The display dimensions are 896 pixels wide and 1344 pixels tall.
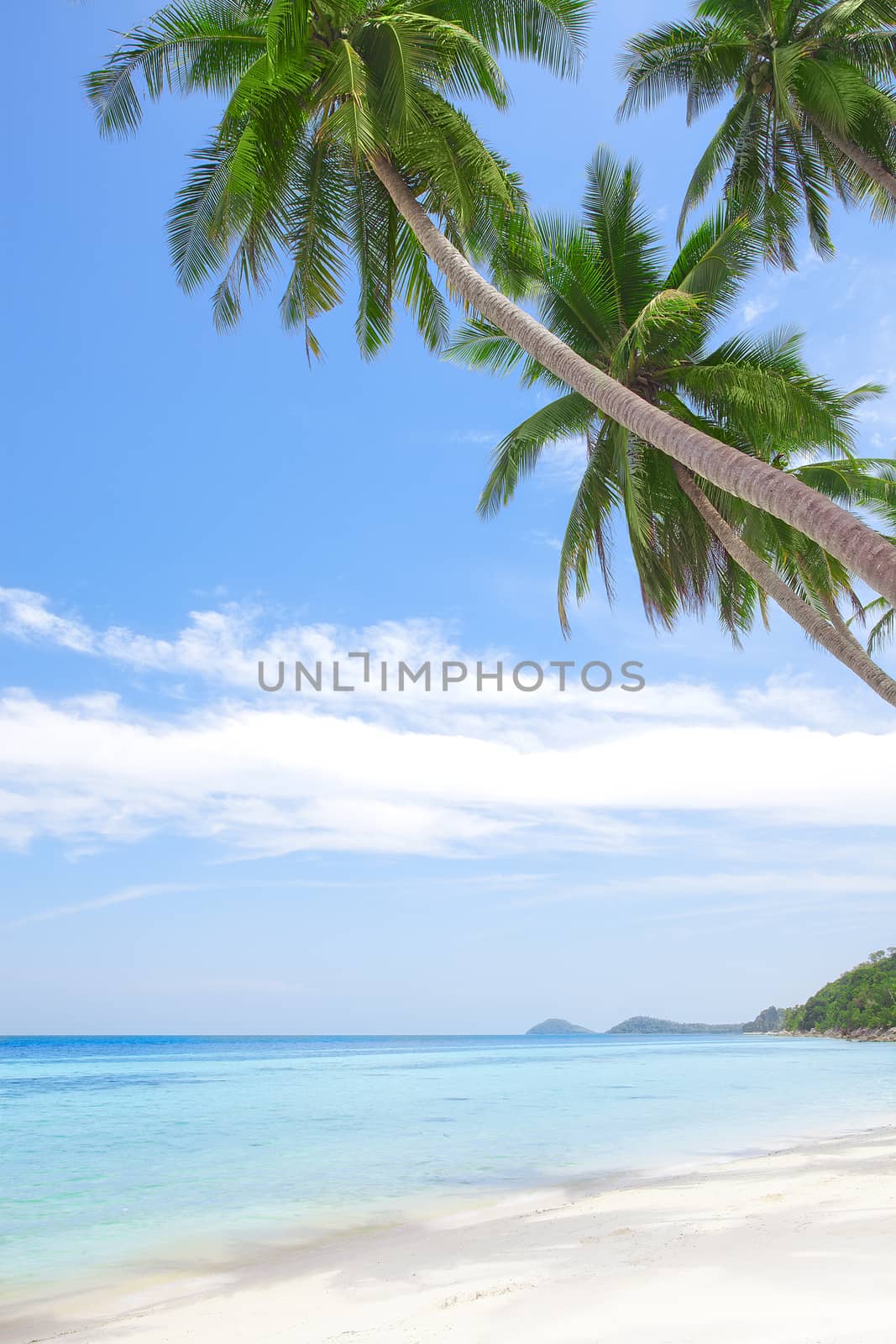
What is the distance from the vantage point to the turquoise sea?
299 inches

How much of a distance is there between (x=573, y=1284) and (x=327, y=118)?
324 inches

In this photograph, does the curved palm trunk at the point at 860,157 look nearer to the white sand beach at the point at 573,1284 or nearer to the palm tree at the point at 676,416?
the palm tree at the point at 676,416

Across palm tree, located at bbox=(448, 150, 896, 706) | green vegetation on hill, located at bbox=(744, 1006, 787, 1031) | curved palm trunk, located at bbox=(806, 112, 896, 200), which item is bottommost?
green vegetation on hill, located at bbox=(744, 1006, 787, 1031)

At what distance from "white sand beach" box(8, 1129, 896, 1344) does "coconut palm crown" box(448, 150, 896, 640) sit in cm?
571

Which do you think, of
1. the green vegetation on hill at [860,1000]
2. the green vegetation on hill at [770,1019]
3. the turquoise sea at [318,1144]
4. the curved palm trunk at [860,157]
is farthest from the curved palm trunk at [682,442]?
the green vegetation on hill at [770,1019]

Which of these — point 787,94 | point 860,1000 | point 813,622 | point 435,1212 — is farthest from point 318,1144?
point 860,1000

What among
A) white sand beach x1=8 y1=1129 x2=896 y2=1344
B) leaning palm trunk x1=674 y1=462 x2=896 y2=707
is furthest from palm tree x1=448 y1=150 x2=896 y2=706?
white sand beach x1=8 y1=1129 x2=896 y2=1344

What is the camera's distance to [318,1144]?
479 inches

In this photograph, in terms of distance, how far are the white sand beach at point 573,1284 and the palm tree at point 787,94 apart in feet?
27.8

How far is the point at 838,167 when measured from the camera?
9.46 metres

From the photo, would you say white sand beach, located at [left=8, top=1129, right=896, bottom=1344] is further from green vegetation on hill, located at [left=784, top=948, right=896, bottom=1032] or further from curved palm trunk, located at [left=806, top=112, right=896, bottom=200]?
green vegetation on hill, located at [left=784, top=948, right=896, bottom=1032]

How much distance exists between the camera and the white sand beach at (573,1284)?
3945 millimetres

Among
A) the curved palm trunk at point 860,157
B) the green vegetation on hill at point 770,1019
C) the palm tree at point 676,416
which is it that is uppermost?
the curved palm trunk at point 860,157

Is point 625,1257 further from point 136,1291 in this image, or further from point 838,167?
point 838,167
